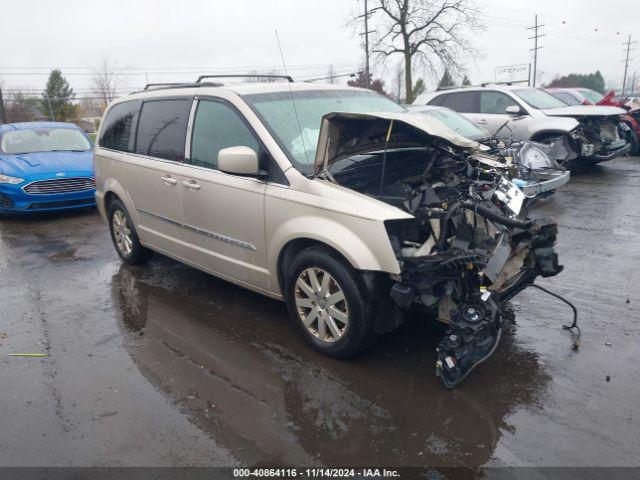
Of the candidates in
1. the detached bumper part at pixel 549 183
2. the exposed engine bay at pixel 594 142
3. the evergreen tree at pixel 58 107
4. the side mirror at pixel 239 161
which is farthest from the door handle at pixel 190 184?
the evergreen tree at pixel 58 107

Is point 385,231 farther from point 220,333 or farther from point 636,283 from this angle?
point 636,283

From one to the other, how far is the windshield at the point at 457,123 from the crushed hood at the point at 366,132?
182 inches

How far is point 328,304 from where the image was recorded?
366 cm

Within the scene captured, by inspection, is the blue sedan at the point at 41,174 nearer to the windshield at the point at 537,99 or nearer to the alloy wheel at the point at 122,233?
the alloy wheel at the point at 122,233

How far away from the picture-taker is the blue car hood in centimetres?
865

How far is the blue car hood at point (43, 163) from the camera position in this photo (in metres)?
8.65

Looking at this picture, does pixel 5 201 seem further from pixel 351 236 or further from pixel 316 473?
pixel 316 473

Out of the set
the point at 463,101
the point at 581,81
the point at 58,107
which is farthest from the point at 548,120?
the point at 581,81

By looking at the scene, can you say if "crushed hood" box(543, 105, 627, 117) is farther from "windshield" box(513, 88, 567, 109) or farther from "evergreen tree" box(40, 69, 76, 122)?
"evergreen tree" box(40, 69, 76, 122)

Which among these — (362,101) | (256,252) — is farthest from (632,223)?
(256,252)

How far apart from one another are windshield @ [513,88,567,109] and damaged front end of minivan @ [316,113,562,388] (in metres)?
7.42

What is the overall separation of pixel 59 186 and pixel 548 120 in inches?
348

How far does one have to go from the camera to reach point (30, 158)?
29.9 ft

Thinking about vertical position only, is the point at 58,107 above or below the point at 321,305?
above
